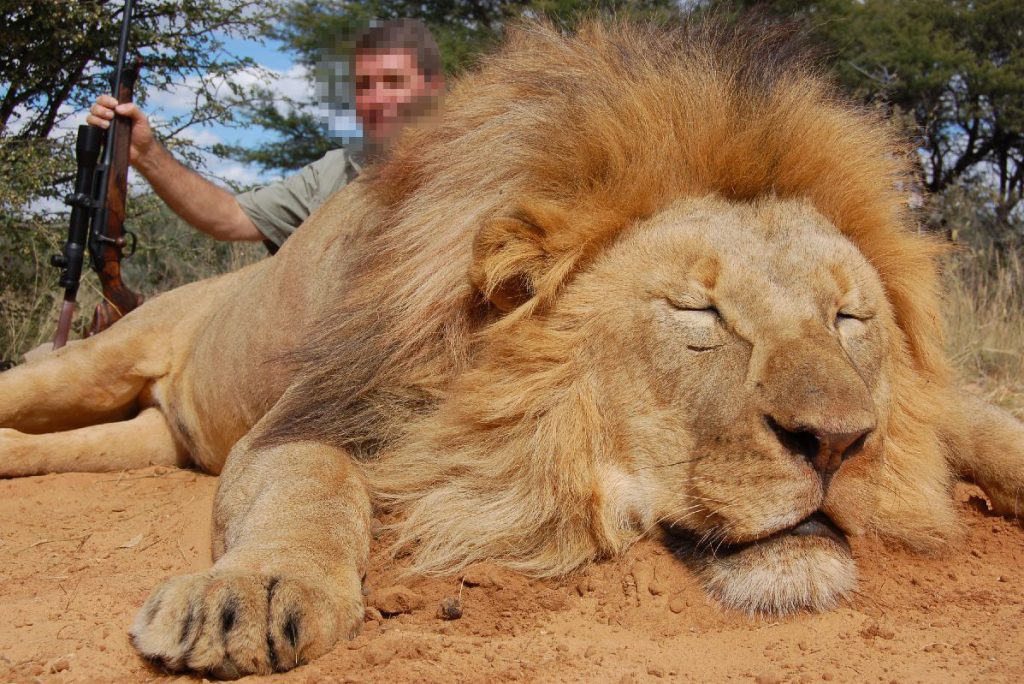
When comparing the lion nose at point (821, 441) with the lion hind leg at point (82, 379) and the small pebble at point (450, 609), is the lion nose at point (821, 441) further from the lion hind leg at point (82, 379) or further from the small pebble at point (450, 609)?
the lion hind leg at point (82, 379)

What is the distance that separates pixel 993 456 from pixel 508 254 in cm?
152

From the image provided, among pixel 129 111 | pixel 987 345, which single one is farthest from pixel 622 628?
pixel 987 345

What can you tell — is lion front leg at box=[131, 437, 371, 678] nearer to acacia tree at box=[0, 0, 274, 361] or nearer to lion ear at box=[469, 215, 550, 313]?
lion ear at box=[469, 215, 550, 313]

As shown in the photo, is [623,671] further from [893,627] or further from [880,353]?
[880,353]

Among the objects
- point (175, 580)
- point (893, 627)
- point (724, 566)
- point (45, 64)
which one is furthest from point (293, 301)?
point (45, 64)

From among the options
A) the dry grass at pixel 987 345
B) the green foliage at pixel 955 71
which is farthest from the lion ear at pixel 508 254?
the green foliage at pixel 955 71

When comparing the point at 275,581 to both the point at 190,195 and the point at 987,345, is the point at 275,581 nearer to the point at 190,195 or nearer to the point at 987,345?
the point at 190,195

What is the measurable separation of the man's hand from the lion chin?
165 inches

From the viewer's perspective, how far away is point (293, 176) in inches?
207

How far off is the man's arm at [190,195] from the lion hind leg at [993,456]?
12.1 feet

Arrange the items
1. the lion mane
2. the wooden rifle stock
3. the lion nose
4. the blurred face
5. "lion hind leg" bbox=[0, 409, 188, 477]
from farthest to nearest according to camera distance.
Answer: the wooden rifle stock
"lion hind leg" bbox=[0, 409, 188, 477]
the blurred face
the lion mane
the lion nose

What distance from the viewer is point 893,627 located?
2.13 metres

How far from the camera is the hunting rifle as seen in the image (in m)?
5.28

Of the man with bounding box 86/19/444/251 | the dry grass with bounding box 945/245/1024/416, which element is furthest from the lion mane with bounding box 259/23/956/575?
the dry grass with bounding box 945/245/1024/416
